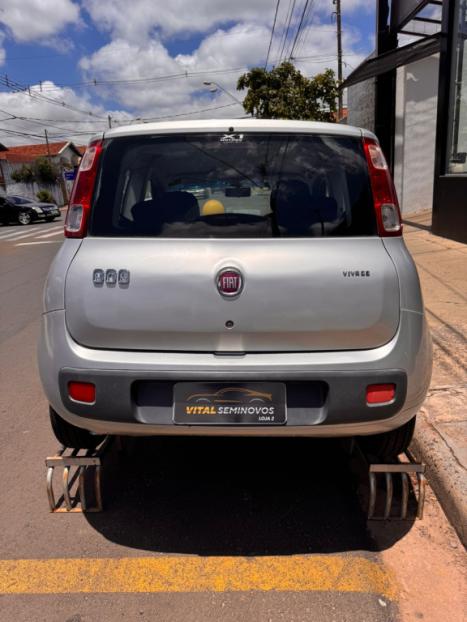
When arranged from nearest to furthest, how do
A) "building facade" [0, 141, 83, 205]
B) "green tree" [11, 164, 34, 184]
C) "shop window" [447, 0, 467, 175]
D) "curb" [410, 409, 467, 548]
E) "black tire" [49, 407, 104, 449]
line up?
"curb" [410, 409, 467, 548]
"black tire" [49, 407, 104, 449]
"shop window" [447, 0, 467, 175]
"building facade" [0, 141, 83, 205]
"green tree" [11, 164, 34, 184]

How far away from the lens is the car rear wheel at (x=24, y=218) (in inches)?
1032

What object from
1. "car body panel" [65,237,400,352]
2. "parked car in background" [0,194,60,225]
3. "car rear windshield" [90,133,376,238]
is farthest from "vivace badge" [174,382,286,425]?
"parked car in background" [0,194,60,225]

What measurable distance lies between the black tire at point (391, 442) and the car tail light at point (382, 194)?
0.97m

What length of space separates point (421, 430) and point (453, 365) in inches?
48.0

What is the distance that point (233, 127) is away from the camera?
2.35 meters

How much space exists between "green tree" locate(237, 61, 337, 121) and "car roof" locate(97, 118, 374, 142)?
21.1m

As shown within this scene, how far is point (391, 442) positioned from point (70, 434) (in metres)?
1.62

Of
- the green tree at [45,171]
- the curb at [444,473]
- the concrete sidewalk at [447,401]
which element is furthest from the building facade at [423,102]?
the green tree at [45,171]

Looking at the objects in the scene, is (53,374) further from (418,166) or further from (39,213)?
(39,213)

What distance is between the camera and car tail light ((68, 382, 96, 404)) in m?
2.24

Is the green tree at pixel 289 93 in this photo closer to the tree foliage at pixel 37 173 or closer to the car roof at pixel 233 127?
the car roof at pixel 233 127

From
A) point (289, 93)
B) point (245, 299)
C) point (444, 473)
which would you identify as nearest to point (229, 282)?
point (245, 299)

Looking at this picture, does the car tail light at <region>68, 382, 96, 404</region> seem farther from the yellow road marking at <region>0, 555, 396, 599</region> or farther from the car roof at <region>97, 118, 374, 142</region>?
the car roof at <region>97, 118, 374, 142</region>

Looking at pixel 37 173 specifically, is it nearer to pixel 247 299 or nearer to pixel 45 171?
pixel 45 171
